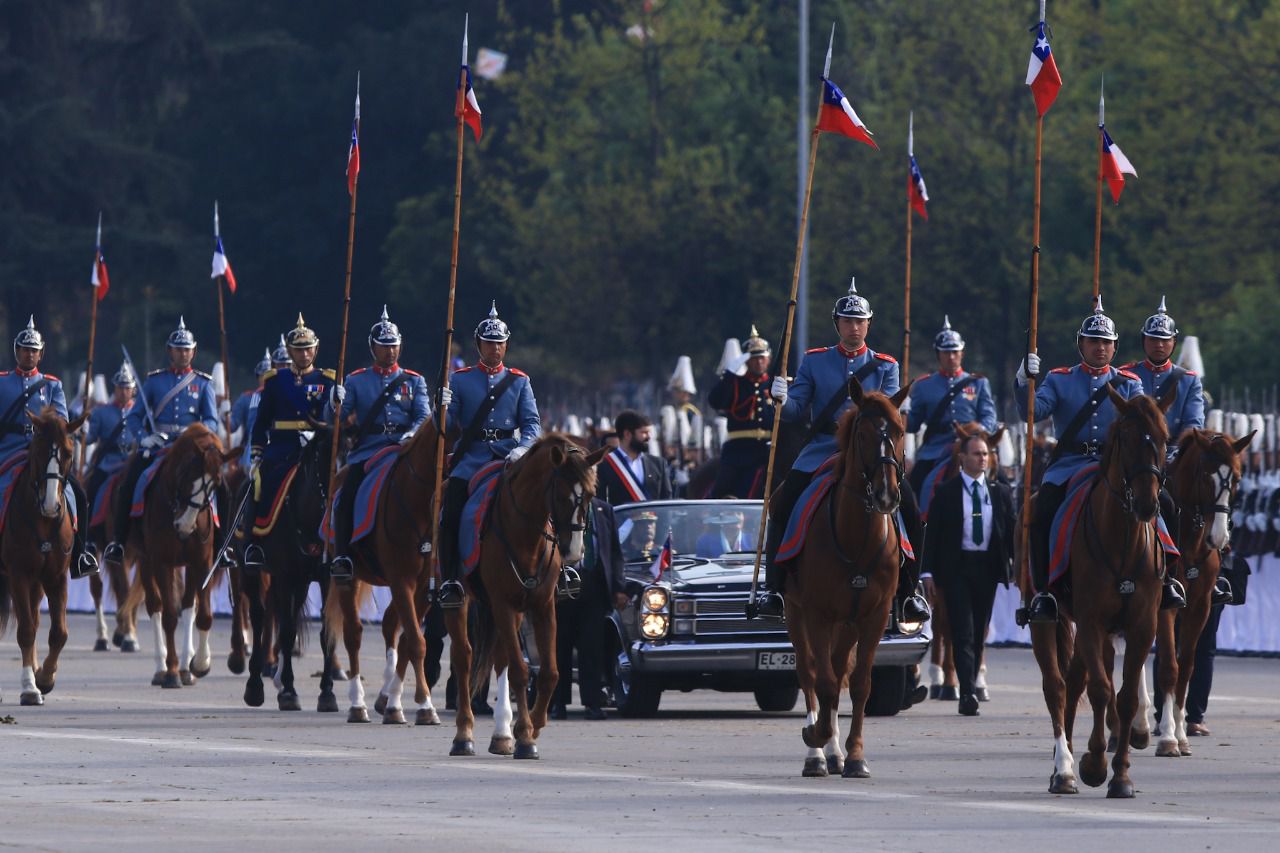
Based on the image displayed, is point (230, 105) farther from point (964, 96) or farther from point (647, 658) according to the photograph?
point (647, 658)

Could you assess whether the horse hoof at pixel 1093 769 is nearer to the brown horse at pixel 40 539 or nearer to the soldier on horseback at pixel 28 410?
the brown horse at pixel 40 539

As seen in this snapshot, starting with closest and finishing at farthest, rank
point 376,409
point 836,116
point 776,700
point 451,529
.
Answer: point 451,529, point 836,116, point 376,409, point 776,700

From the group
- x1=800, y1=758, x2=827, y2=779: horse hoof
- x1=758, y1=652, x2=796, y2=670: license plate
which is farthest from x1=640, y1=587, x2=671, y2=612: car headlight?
x1=800, y1=758, x2=827, y2=779: horse hoof

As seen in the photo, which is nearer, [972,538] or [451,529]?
[451,529]

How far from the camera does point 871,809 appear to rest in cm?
1439

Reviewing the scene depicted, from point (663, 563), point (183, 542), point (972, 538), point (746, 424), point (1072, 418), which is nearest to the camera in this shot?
point (1072, 418)

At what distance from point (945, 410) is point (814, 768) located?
7.77 m

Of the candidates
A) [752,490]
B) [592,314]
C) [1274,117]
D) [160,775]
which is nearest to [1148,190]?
[1274,117]

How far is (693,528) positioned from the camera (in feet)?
71.5

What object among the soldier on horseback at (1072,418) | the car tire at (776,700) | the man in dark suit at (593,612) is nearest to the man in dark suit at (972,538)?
the car tire at (776,700)

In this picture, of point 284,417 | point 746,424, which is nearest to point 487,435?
point 284,417

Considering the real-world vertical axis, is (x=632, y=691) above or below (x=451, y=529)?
below

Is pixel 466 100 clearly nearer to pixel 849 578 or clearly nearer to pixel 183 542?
pixel 849 578

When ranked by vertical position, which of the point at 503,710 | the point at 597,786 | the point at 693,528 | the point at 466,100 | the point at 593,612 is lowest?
the point at 597,786
